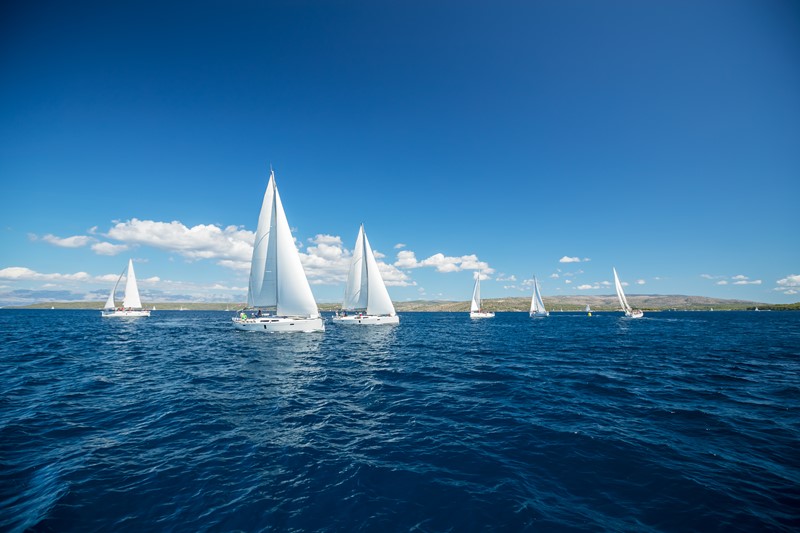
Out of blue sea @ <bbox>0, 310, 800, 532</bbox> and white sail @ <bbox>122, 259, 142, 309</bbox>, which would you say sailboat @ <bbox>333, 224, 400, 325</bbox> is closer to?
blue sea @ <bbox>0, 310, 800, 532</bbox>

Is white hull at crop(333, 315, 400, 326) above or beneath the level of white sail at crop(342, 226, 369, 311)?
beneath

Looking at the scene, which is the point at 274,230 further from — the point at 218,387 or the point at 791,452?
the point at 791,452

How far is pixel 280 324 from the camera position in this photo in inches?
1946

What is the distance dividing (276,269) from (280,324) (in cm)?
881

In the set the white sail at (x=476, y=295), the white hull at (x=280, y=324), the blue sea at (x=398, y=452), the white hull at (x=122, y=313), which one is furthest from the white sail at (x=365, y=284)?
the white hull at (x=122, y=313)

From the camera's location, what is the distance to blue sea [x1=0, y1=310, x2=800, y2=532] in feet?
25.7

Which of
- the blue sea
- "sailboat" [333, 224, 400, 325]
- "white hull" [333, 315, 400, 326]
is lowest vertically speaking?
the blue sea

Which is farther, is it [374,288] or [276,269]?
[374,288]

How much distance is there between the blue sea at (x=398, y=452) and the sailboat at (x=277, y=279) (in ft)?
85.8

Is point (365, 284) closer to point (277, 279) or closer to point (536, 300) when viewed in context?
point (277, 279)

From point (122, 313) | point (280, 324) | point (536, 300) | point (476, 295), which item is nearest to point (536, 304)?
point (536, 300)

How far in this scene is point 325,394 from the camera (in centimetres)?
1856

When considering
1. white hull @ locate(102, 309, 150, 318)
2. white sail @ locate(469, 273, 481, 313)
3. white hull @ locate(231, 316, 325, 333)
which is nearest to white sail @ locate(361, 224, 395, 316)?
white hull @ locate(231, 316, 325, 333)

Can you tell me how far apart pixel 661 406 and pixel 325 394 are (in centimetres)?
1835
